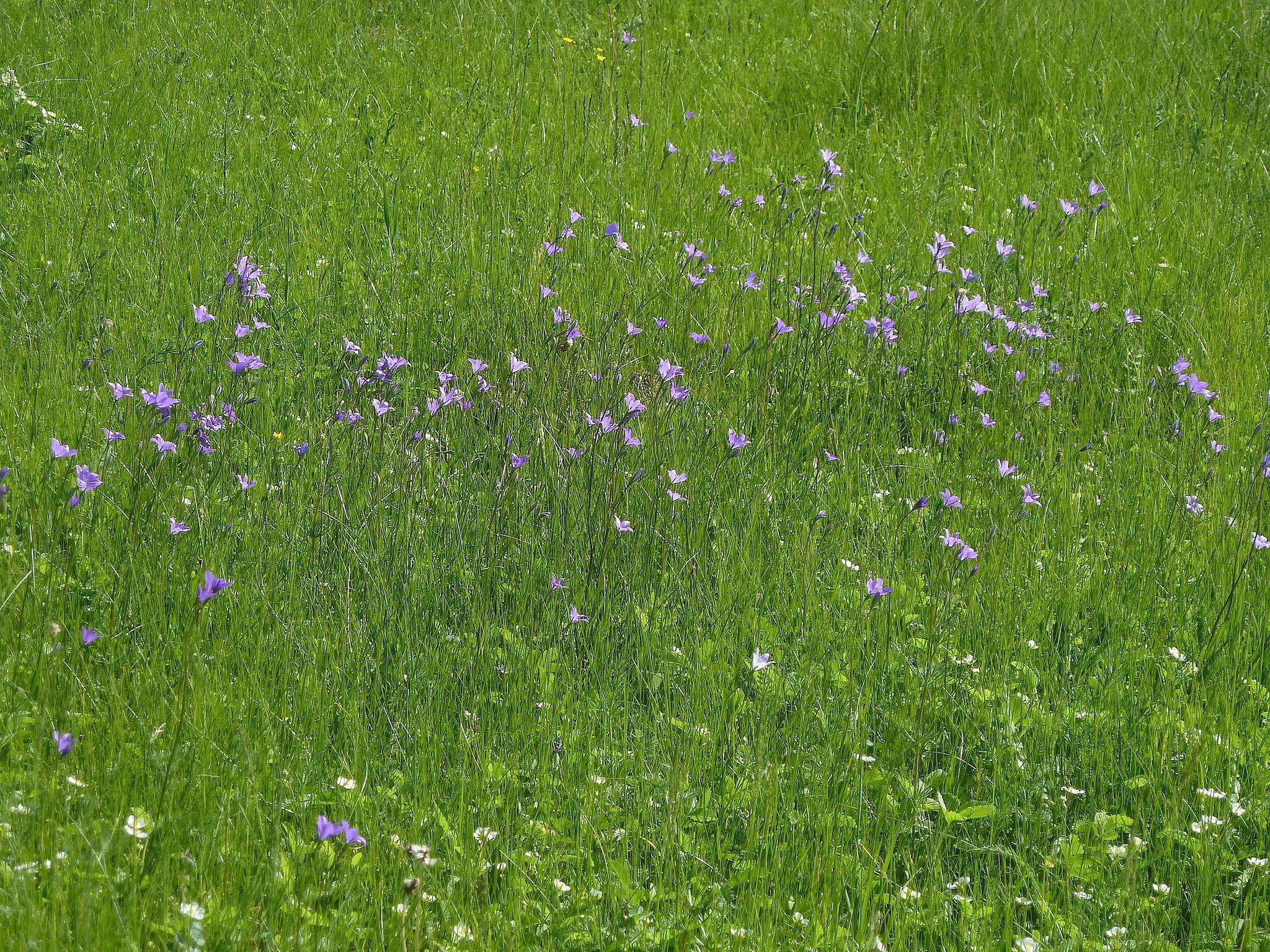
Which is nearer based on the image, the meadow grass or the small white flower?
the small white flower

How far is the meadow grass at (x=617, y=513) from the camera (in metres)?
1.98

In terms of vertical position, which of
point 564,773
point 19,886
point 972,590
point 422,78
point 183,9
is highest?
point 183,9

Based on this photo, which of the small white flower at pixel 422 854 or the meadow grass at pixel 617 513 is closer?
the small white flower at pixel 422 854

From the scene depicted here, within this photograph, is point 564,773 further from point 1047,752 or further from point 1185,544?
point 1185,544

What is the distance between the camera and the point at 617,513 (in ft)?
9.78

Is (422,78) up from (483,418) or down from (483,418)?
up

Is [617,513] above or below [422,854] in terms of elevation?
above

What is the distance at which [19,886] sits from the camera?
5.36 feet

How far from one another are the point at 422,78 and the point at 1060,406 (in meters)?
3.51

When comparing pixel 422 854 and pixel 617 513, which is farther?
pixel 617 513

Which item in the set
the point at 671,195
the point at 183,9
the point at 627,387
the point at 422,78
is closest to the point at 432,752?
the point at 627,387

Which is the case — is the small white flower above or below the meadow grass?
below

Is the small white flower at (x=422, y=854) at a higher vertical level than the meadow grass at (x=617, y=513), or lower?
lower

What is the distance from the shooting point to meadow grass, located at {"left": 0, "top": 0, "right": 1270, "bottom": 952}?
1977 millimetres
